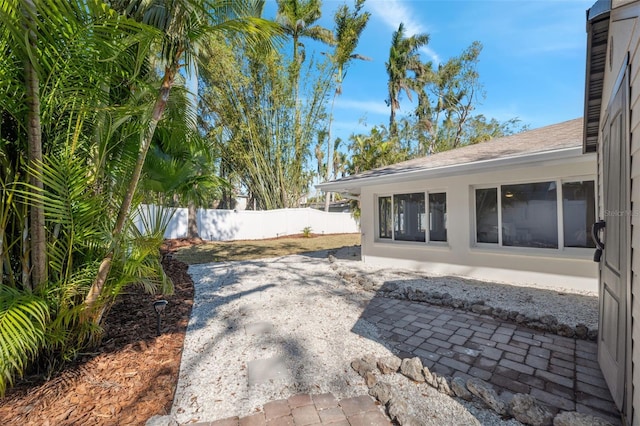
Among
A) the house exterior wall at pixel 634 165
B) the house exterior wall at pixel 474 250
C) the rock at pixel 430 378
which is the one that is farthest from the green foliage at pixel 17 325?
the house exterior wall at pixel 474 250

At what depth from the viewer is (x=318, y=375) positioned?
99.6 inches

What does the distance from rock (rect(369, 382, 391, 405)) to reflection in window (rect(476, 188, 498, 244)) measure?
4906 millimetres

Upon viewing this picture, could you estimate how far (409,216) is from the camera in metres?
7.18

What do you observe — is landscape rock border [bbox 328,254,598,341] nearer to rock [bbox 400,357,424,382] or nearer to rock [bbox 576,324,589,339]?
rock [bbox 576,324,589,339]

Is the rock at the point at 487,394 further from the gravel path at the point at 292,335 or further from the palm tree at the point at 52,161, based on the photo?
the palm tree at the point at 52,161

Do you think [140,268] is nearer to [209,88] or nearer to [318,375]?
[318,375]

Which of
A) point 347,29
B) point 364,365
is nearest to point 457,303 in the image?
point 364,365

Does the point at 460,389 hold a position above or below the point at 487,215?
below

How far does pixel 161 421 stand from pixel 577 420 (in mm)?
2830

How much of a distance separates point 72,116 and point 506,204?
702 cm

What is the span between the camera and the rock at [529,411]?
1863 millimetres

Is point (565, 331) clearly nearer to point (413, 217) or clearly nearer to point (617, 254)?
point (617, 254)

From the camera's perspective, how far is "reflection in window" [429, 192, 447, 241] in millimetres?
6500

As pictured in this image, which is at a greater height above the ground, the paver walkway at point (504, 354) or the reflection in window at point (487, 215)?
the reflection in window at point (487, 215)
